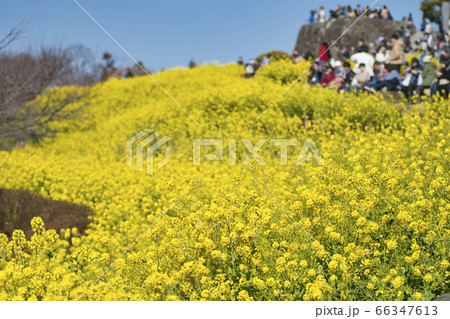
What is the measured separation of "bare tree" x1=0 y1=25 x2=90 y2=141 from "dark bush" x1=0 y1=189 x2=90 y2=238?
1.48 m

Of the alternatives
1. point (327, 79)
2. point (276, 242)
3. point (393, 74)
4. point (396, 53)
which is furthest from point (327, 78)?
point (276, 242)

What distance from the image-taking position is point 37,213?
7.59 meters

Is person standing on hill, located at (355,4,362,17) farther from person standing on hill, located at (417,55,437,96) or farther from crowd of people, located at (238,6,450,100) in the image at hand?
person standing on hill, located at (417,55,437,96)

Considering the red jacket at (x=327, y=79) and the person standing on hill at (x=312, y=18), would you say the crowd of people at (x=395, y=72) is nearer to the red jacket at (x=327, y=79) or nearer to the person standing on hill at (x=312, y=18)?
the red jacket at (x=327, y=79)

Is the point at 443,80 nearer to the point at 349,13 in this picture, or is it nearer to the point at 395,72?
the point at 395,72

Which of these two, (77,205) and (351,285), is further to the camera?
(77,205)

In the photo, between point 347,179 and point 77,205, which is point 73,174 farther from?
point 347,179

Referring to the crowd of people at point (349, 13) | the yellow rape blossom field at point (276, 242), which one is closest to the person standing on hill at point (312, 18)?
the crowd of people at point (349, 13)

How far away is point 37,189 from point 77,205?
262cm

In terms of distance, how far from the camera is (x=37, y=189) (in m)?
10.1

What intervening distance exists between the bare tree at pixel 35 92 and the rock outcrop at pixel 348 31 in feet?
44.5

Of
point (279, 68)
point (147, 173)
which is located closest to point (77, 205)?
point (147, 173)

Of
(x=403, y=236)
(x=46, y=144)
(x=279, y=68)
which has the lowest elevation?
(x=403, y=236)
